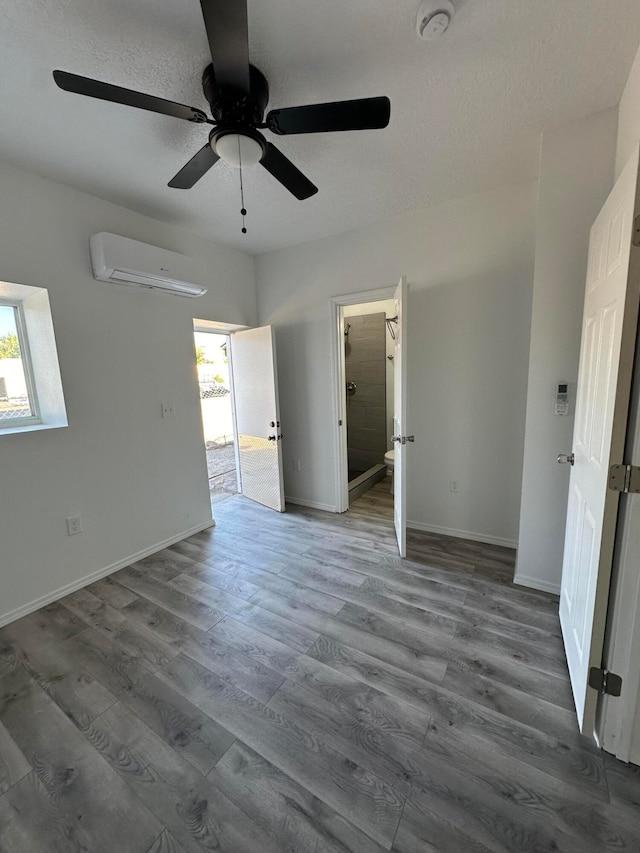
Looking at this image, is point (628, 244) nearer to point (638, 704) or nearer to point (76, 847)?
point (638, 704)

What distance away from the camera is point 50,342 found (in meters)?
2.14

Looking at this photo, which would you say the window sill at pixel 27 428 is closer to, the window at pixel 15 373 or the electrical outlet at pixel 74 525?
the window at pixel 15 373

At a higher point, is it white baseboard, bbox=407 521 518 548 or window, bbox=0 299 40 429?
window, bbox=0 299 40 429

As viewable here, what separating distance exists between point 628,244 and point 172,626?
8.60ft

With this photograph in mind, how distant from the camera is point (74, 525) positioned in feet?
7.45

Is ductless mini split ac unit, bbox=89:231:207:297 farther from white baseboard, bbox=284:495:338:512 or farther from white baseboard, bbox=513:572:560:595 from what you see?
white baseboard, bbox=513:572:560:595

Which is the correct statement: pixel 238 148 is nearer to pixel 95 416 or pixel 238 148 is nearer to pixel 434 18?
pixel 434 18

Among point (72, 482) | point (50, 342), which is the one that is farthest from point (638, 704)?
point (50, 342)

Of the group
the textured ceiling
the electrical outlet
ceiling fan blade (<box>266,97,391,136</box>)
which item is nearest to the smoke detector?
the textured ceiling

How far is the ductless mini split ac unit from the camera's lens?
2.18m

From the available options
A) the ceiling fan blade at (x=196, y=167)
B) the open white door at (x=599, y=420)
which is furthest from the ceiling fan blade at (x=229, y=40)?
the open white door at (x=599, y=420)

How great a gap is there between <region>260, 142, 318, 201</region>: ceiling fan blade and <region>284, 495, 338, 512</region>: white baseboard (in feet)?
8.78

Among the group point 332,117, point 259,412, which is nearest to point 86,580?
point 259,412

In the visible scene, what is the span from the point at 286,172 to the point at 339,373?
1833 mm
